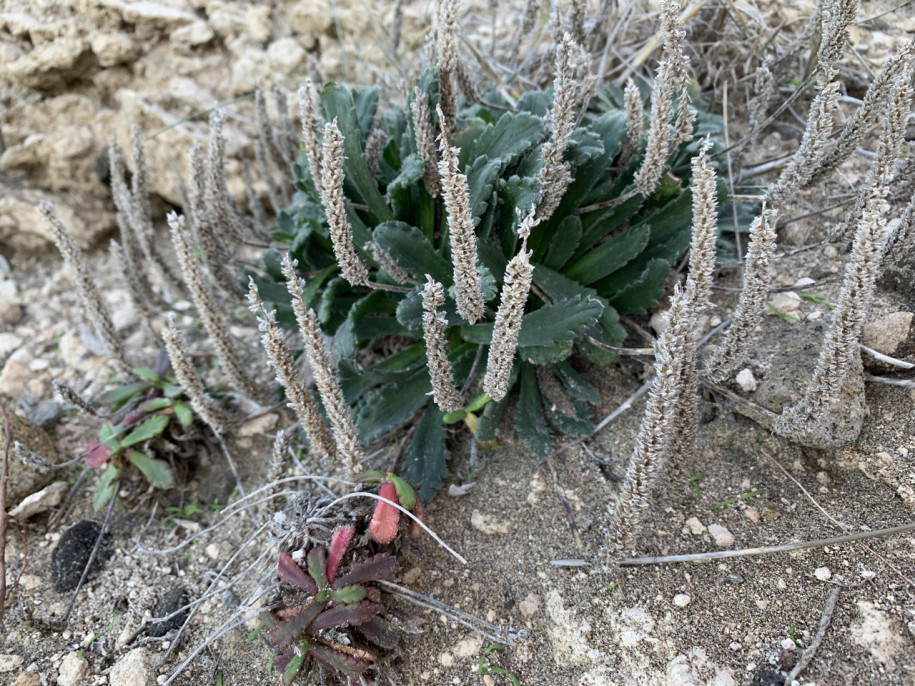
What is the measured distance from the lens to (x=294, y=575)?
5.67 feet

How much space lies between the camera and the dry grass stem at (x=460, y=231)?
1474 mm

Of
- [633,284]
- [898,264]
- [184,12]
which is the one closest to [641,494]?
[633,284]

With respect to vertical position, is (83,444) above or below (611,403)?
below

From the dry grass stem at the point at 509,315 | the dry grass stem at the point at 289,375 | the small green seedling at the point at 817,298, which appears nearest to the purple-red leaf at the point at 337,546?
the dry grass stem at the point at 289,375

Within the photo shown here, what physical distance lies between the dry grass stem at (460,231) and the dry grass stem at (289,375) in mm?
488

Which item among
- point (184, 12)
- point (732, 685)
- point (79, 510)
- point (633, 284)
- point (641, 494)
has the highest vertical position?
point (184, 12)

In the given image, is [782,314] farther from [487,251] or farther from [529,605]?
[529,605]

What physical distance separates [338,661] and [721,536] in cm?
109

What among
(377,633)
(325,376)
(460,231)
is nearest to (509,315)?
(460,231)

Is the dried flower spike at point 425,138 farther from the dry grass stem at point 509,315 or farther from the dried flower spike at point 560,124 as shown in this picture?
the dry grass stem at point 509,315

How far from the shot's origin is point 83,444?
2676 millimetres

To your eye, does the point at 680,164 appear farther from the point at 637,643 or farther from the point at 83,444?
the point at 83,444

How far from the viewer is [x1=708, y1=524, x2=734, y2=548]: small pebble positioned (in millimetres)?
1774

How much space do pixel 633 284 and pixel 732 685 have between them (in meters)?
1.21
